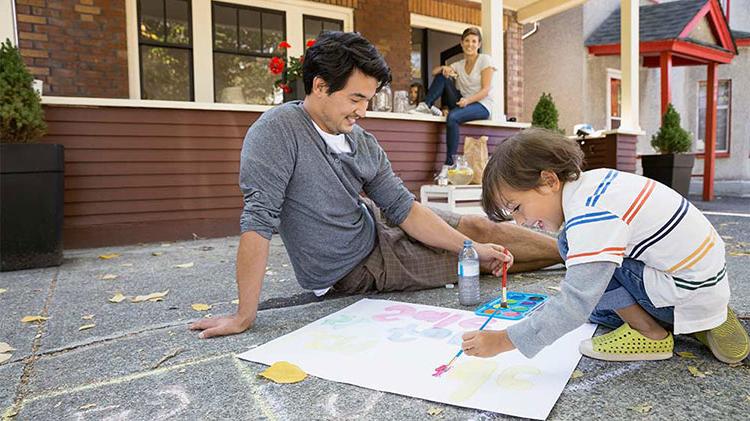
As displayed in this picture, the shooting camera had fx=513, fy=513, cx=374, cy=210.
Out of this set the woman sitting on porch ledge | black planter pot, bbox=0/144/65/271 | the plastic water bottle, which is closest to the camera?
the plastic water bottle

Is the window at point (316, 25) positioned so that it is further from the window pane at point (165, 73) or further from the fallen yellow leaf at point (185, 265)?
the fallen yellow leaf at point (185, 265)

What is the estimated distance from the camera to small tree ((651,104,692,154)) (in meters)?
7.36

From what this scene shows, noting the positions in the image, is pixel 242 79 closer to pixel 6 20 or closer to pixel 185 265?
pixel 6 20

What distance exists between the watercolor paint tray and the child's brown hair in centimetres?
72

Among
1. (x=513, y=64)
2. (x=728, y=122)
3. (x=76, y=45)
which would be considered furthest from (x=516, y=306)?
(x=728, y=122)

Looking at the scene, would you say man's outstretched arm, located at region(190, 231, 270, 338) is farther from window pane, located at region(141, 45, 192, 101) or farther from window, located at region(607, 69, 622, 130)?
window, located at region(607, 69, 622, 130)

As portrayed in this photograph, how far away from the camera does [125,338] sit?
68.6 inches

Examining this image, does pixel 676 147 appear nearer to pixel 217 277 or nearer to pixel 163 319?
pixel 217 277

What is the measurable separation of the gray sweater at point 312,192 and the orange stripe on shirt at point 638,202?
104 centimetres

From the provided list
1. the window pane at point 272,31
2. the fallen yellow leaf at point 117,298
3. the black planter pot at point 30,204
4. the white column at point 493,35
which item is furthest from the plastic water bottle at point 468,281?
the window pane at point 272,31

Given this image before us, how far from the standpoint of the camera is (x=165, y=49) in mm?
5809

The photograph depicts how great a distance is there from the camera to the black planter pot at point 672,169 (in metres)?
7.25

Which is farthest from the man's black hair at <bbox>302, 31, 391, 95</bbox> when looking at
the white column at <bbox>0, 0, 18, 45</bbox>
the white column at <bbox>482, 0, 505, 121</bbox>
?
the white column at <bbox>482, 0, 505, 121</bbox>

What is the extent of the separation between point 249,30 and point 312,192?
5.11 meters
